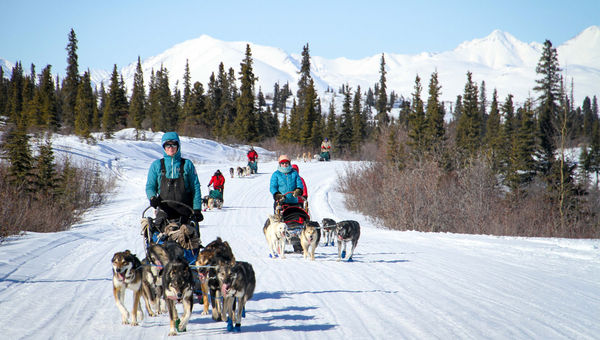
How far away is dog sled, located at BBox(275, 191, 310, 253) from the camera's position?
9.62 m

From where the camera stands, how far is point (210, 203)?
65.0 feet

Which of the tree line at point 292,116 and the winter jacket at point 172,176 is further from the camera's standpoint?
the tree line at point 292,116

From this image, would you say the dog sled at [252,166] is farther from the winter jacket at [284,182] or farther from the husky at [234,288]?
the husky at [234,288]

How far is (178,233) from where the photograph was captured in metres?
5.52

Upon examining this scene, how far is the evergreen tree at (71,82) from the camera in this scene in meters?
59.7

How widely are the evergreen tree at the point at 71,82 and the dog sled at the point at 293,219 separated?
58.9 metres

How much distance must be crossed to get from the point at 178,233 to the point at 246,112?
182 ft

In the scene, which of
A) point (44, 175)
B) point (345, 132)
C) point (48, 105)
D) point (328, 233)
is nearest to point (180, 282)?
point (328, 233)

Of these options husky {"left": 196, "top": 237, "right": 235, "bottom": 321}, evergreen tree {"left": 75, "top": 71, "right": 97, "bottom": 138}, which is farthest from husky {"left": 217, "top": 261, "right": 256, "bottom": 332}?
evergreen tree {"left": 75, "top": 71, "right": 97, "bottom": 138}

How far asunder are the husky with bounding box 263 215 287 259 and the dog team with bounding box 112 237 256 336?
13.5 feet

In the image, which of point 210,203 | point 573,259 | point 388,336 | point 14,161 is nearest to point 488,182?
point 573,259

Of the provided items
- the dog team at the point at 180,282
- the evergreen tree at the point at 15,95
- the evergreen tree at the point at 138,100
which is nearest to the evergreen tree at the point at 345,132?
the evergreen tree at the point at 138,100

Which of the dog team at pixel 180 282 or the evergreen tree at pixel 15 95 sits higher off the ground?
the evergreen tree at pixel 15 95

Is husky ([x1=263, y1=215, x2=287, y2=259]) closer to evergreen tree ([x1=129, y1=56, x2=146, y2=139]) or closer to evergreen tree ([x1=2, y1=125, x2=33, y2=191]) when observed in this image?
evergreen tree ([x1=2, y1=125, x2=33, y2=191])
